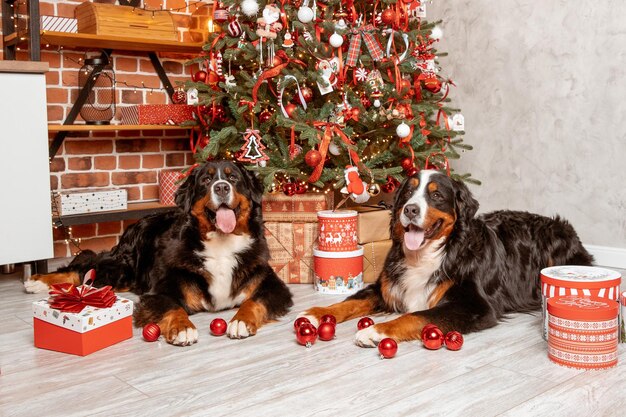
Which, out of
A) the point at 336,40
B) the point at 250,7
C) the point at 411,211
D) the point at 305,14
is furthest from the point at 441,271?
the point at 250,7

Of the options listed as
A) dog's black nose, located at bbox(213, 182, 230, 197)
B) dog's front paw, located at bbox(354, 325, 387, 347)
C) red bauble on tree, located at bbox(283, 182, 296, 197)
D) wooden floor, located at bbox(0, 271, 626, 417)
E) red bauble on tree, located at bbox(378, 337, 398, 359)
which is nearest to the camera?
wooden floor, located at bbox(0, 271, 626, 417)

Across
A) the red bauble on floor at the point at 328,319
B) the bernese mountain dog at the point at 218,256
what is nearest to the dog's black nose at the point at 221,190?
the bernese mountain dog at the point at 218,256

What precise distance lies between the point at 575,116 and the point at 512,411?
280 centimetres

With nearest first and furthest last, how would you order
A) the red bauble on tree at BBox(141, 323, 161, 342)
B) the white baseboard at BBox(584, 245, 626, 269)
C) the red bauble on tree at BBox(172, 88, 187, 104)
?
the red bauble on tree at BBox(141, 323, 161, 342) < the white baseboard at BBox(584, 245, 626, 269) < the red bauble on tree at BBox(172, 88, 187, 104)

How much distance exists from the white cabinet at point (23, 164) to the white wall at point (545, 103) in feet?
9.60

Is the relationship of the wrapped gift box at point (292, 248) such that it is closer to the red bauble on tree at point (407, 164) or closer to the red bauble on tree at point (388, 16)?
the red bauble on tree at point (407, 164)

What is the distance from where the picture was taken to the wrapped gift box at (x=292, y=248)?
3465 mm

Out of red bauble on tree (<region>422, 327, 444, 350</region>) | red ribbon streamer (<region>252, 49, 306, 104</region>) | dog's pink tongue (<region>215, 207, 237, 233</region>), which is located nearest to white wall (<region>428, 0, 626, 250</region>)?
red ribbon streamer (<region>252, 49, 306, 104</region>)

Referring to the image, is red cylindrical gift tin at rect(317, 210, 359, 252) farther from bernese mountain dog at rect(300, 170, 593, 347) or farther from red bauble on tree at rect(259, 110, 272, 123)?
red bauble on tree at rect(259, 110, 272, 123)

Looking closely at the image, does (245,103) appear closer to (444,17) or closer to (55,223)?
(55,223)

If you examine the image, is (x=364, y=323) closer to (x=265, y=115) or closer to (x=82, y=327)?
(x=82, y=327)

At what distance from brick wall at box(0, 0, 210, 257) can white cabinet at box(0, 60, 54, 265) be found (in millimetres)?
715

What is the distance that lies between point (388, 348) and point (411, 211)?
569mm

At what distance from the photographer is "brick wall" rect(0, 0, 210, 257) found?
13.6 ft
